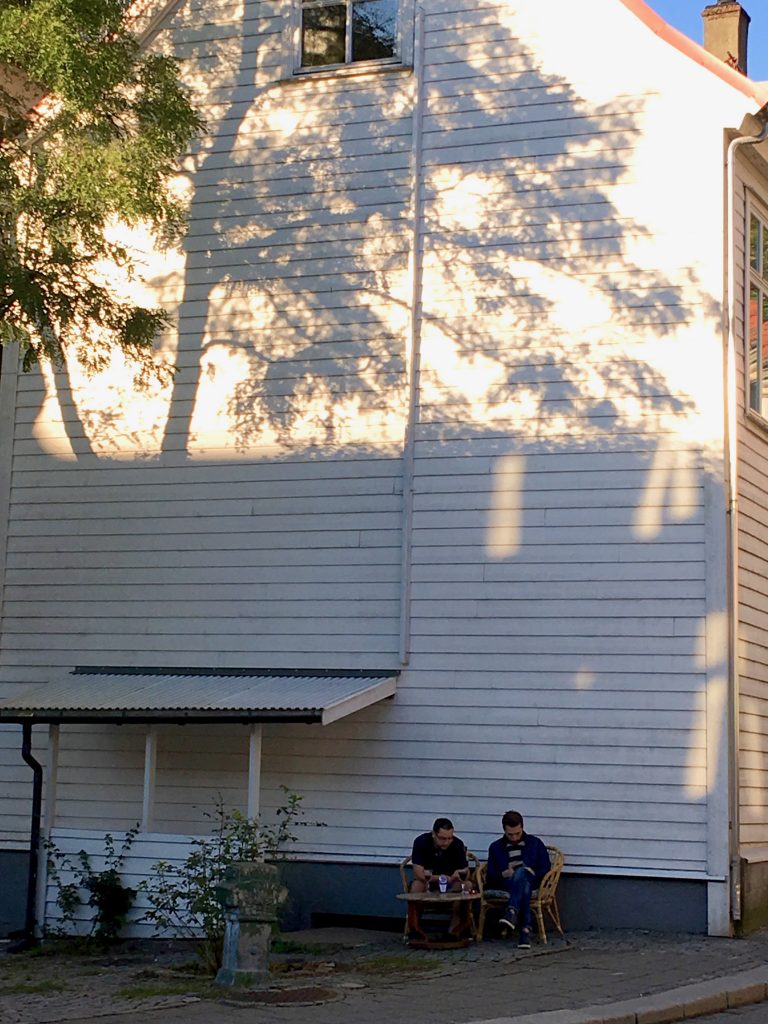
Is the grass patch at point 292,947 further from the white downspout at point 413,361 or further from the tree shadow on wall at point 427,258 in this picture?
the tree shadow on wall at point 427,258

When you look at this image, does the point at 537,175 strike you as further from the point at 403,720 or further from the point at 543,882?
the point at 543,882

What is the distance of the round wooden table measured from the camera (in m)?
12.5

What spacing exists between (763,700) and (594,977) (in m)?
4.40

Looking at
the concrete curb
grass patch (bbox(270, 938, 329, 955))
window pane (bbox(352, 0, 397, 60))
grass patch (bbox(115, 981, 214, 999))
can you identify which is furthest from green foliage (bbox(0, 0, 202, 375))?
the concrete curb

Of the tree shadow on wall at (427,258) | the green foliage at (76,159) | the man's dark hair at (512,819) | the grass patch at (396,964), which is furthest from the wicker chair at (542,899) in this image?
the green foliage at (76,159)

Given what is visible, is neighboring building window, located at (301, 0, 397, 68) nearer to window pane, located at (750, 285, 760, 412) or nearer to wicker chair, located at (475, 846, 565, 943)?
window pane, located at (750, 285, 760, 412)

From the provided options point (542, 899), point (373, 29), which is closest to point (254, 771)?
point (542, 899)

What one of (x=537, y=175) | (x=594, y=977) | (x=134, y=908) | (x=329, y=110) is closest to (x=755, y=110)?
(x=537, y=175)

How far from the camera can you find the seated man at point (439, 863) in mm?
12844

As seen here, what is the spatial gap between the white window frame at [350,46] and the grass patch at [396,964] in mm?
9004

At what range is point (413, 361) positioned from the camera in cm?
1490

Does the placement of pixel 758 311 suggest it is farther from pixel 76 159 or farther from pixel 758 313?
pixel 76 159

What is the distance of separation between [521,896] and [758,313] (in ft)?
21.0

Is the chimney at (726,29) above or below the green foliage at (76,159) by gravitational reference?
above
